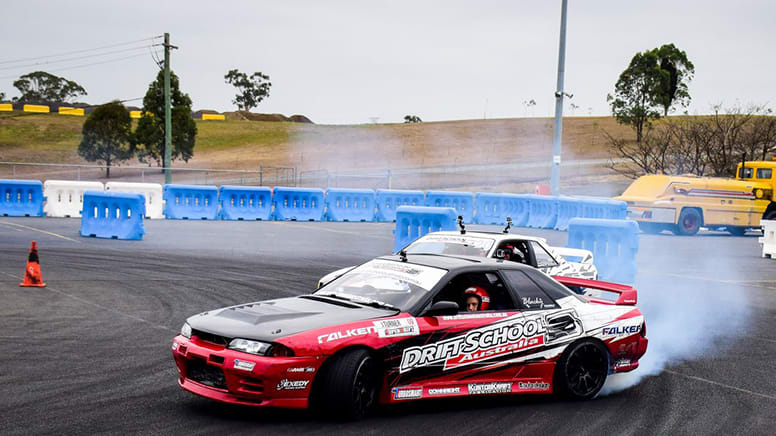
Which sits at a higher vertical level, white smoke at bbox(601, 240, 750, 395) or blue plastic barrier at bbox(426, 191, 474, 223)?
blue plastic barrier at bbox(426, 191, 474, 223)

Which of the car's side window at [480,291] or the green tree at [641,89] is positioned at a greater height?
the green tree at [641,89]

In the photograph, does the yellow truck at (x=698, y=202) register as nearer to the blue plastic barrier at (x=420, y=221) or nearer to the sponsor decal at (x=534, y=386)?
the blue plastic barrier at (x=420, y=221)

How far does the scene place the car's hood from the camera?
6.10 metres

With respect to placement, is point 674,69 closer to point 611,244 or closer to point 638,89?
point 638,89

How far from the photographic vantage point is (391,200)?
3250cm

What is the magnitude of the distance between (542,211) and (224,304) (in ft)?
66.1

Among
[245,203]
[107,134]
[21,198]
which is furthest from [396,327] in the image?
[107,134]

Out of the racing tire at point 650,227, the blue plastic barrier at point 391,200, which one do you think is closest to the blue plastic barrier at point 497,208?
the blue plastic barrier at point 391,200

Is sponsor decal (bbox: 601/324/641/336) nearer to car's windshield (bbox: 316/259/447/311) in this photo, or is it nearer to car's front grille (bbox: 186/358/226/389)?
car's windshield (bbox: 316/259/447/311)

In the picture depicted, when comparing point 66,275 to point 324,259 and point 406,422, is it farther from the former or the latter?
point 406,422

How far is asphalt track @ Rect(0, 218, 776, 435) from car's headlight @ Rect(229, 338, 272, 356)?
0.56 m

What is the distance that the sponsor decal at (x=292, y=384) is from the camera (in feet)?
19.3

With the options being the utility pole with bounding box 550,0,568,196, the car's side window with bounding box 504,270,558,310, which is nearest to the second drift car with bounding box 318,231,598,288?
the car's side window with bounding box 504,270,558,310

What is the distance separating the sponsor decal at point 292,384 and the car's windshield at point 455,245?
5007 mm
